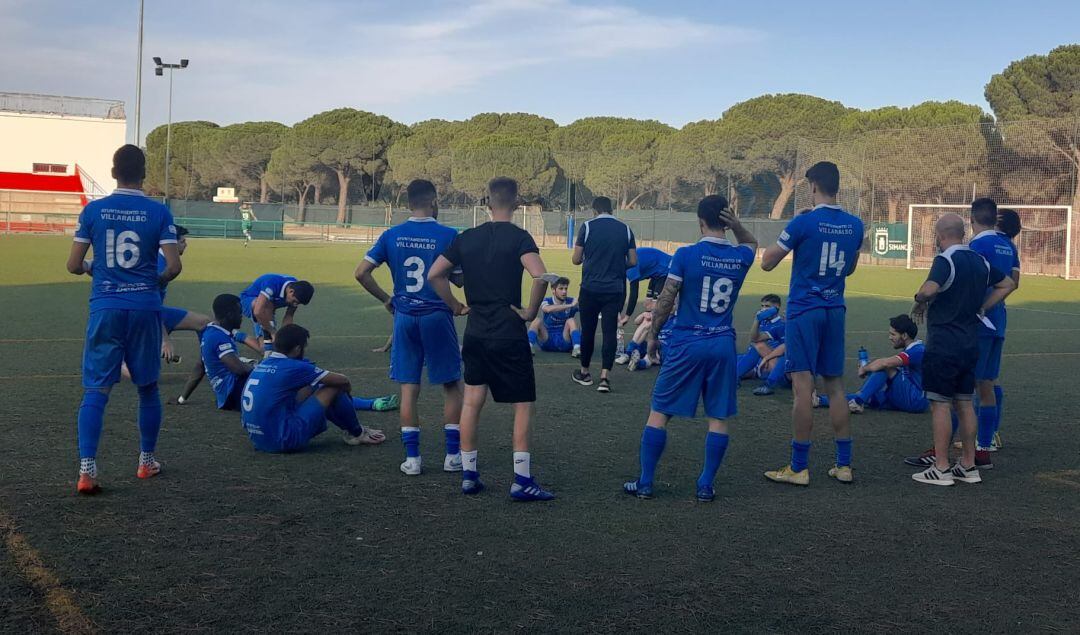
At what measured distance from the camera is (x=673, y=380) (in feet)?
18.6

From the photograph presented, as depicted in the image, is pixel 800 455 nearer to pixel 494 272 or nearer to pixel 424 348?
pixel 494 272

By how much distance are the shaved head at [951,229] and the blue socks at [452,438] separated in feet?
11.6

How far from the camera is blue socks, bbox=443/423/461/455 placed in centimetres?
637

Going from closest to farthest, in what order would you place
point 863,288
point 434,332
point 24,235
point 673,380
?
1. point 673,380
2. point 434,332
3. point 863,288
4. point 24,235

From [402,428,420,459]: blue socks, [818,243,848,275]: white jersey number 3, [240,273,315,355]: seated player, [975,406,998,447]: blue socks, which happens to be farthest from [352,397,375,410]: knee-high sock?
[975,406,998,447]: blue socks

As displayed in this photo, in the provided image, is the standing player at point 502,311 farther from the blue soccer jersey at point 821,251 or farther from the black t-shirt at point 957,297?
the black t-shirt at point 957,297

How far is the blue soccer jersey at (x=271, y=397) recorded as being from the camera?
654 cm

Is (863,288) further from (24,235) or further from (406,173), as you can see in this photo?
A: (406,173)

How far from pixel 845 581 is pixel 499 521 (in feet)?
6.10

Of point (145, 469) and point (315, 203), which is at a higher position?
point (315, 203)

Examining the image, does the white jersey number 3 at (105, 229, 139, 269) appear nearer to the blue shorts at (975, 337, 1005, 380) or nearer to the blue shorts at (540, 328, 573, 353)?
the blue shorts at (975, 337, 1005, 380)

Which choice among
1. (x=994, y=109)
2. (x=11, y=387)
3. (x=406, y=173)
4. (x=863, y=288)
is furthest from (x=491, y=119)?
(x=11, y=387)

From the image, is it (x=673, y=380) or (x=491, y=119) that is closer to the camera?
(x=673, y=380)

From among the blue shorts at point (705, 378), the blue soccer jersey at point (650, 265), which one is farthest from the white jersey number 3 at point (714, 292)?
the blue soccer jersey at point (650, 265)
